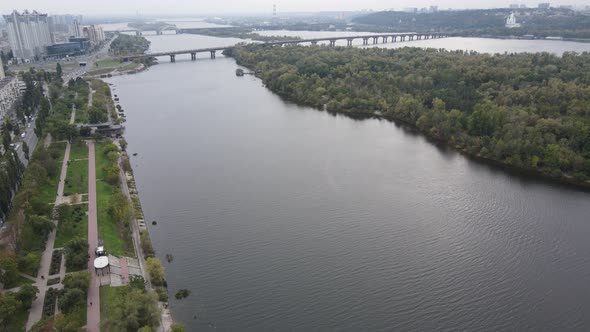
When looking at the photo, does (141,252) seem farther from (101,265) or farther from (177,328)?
(177,328)

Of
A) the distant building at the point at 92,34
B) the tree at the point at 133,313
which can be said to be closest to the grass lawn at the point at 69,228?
the tree at the point at 133,313

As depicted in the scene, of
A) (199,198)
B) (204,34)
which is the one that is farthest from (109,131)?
(204,34)

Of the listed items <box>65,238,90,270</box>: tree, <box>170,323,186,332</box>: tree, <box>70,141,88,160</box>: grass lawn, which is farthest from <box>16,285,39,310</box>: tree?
<box>70,141,88,160</box>: grass lawn

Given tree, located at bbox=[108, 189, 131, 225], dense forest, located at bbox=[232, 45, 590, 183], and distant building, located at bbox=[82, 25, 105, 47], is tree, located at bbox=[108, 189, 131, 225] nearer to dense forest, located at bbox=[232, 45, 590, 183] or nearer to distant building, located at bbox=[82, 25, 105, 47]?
dense forest, located at bbox=[232, 45, 590, 183]

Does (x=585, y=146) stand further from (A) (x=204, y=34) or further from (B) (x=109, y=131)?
(A) (x=204, y=34)

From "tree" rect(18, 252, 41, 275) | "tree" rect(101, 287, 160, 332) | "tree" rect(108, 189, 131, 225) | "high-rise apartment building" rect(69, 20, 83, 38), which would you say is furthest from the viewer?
"high-rise apartment building" rect(69, 20, 83, 38)
